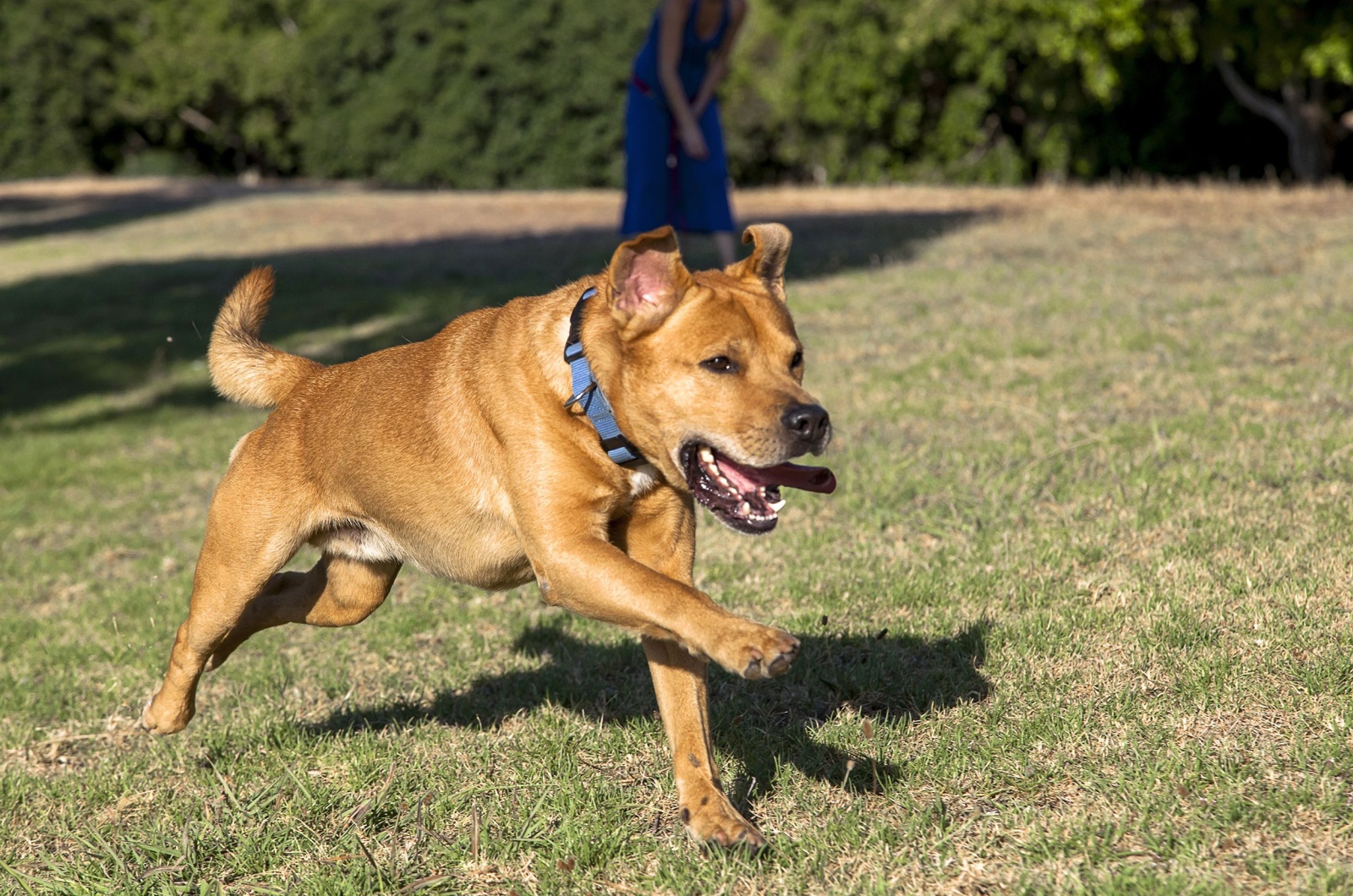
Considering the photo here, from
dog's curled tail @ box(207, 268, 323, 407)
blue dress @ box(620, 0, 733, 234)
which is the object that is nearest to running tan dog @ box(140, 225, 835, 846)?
dog's curled tail @ box(207, 268, 323, 407)

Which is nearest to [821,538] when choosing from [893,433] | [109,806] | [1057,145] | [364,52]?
[893,433]

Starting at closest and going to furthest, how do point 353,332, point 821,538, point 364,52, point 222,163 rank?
point 821,538, point 353,332, point 364,52, point 222,163

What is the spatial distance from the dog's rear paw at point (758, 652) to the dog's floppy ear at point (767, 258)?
50.0 inches

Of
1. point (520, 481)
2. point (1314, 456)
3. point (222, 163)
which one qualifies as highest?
point (520, 481)

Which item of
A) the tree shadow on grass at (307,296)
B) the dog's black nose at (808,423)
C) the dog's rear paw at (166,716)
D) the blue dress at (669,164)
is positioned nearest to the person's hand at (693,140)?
the blue dress at (669,164)

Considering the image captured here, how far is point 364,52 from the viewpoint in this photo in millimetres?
41750

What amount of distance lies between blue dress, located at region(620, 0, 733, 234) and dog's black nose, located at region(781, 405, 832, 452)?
308 inches

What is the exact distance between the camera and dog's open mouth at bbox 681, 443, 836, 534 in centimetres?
367

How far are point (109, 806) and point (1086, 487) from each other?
453cm

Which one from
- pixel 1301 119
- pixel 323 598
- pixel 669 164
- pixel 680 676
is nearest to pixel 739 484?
pixel 680 676

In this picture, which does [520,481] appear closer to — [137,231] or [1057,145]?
[137,231]

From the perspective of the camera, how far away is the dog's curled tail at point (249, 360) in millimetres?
5062

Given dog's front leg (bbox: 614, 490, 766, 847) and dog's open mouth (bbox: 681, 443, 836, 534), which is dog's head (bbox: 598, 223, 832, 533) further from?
dog's front leg (bbox: 614, 490, 766, 847)

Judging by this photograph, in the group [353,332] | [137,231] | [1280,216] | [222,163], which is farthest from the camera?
[222,163]
